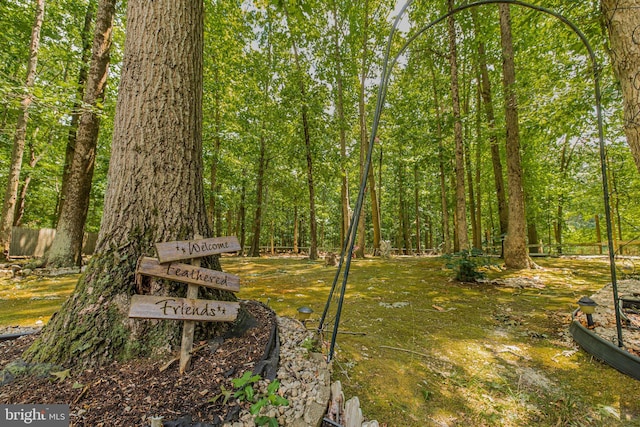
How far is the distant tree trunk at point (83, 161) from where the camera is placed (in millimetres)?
5457

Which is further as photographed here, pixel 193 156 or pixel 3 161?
pixel 3 161

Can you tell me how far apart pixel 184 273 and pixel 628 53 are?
401 centimetres

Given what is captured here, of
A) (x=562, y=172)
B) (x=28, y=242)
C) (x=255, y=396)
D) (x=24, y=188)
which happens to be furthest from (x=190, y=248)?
(x=562, y=172)

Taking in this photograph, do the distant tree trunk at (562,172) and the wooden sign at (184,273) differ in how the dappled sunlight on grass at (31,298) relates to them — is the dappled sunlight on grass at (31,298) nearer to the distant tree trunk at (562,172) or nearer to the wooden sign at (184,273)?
the wooden sign at (184,273)

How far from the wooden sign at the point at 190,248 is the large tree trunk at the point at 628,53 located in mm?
3574

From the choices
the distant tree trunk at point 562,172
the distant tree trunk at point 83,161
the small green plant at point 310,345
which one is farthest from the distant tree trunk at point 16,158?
the distant tree trunk at point 562,172

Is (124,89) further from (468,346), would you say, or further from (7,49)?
(7,49)

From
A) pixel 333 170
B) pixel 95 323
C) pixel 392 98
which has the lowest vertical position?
pixel 95 323

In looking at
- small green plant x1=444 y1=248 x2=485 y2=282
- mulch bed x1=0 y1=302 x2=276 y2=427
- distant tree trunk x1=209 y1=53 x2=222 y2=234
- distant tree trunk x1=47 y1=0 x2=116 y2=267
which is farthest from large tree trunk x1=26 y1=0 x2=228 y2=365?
distant tree trunk x1=209 y1=53 x2=222 y2=234

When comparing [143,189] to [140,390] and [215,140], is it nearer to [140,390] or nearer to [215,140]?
[140,390]

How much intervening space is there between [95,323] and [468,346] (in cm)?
346

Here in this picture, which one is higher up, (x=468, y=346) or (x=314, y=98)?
(x=314, y=98)

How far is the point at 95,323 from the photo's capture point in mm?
1739

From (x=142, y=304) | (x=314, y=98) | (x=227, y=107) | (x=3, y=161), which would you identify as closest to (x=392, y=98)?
(x=314, y=98)
